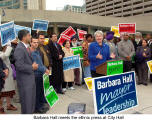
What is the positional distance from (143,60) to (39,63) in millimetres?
3917

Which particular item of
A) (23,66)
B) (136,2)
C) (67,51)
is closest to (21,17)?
(67,51)

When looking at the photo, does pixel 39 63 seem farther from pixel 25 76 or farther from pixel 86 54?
pixel 86 54

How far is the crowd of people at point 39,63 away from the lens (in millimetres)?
3232

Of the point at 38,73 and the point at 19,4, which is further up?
the point at 19,4

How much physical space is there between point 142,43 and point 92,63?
290cm

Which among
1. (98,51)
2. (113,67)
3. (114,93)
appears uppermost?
(98,51)

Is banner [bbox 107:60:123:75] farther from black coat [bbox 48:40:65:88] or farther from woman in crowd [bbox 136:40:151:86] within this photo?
woman in crowd [bbox 136:40:151:86]

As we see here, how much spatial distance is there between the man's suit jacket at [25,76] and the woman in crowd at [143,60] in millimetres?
4115

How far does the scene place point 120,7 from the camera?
95.6 m

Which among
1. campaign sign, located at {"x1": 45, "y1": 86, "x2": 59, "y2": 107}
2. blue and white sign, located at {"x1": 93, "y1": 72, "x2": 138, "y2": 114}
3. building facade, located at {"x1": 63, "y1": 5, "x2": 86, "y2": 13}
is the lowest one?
campaign sign, located at {"x1": 45, "y1": 86, "x2": 59, "y2": 107}

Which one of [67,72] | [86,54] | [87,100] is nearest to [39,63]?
[87,100]

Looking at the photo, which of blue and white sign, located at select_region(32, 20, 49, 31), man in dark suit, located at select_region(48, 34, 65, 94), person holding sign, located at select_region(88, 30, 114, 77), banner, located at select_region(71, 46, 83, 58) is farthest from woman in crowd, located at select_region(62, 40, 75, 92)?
person holding sign, located at select_region(88, 30, 114, 77)

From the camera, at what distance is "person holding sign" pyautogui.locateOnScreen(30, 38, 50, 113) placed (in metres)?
3.61

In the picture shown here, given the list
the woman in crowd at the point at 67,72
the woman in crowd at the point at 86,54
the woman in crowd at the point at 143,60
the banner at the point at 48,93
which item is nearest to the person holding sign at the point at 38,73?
the banner at the point at 48,93
